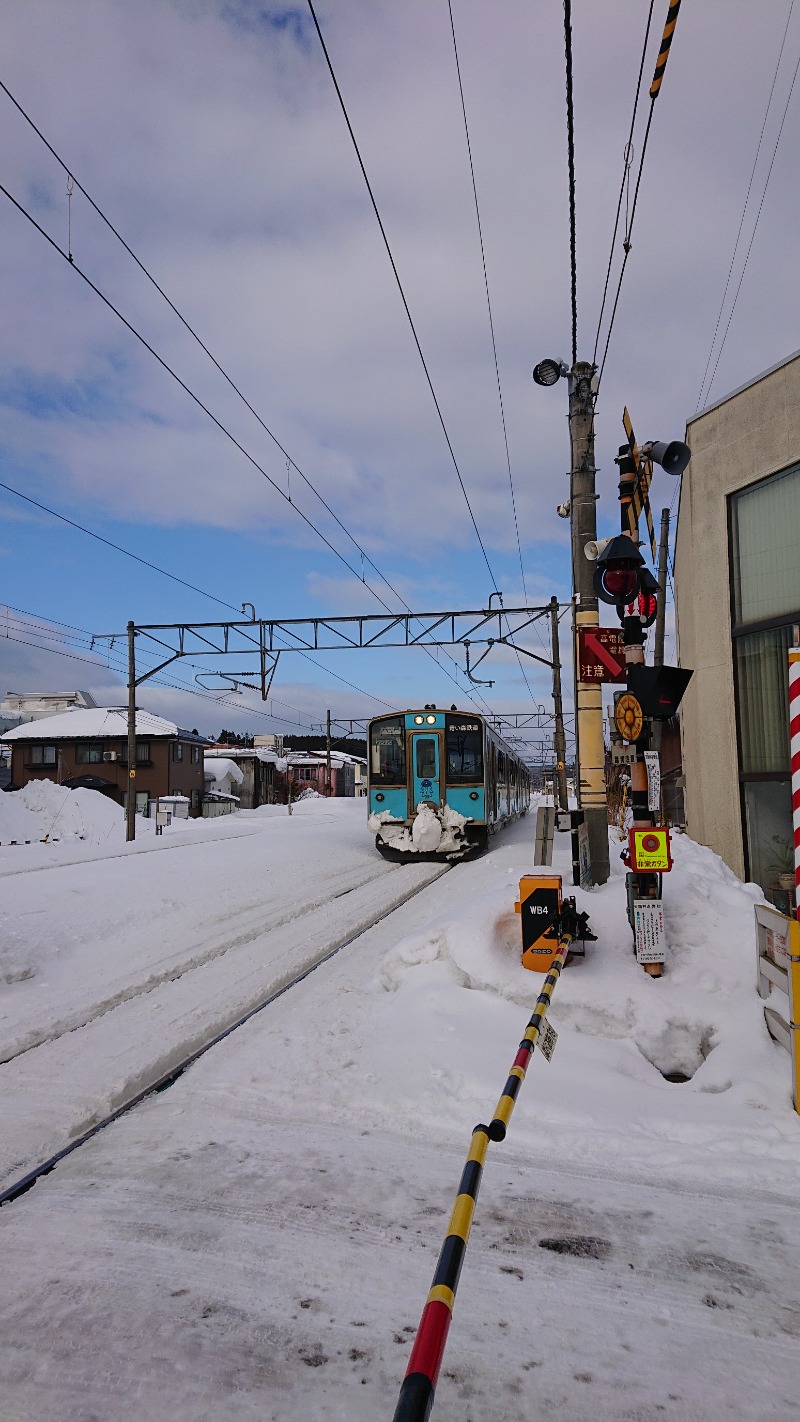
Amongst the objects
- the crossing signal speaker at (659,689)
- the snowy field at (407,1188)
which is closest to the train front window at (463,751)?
the snowy field at (407,1188)

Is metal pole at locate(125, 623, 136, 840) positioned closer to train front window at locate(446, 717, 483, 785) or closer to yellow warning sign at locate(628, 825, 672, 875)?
train front window at locate(446, 717, 483, 785)

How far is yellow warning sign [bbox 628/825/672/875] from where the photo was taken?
589cm

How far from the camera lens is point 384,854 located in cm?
1795

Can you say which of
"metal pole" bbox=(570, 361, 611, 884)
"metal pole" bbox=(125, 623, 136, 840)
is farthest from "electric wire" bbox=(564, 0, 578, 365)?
"metal pole" bbox=(125, 623, 136, 840)

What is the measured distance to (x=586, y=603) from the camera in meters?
9.06

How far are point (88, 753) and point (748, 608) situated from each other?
4168cm

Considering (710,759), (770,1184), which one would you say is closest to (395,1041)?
(770,1184)

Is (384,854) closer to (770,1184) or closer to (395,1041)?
(395,1041)

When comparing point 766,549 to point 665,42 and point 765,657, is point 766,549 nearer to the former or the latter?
point 765,657

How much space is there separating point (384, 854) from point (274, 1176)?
14.4 metres

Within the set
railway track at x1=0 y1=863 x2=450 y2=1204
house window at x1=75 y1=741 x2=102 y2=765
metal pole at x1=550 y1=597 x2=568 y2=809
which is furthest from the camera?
house window at x1=75 y1=741 x2=102 y2=765

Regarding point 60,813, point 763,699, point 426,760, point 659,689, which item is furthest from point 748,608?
point 60,813

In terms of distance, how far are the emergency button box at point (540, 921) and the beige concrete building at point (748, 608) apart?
544 cm

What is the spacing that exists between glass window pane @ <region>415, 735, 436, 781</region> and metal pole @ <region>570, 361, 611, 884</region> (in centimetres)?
860
